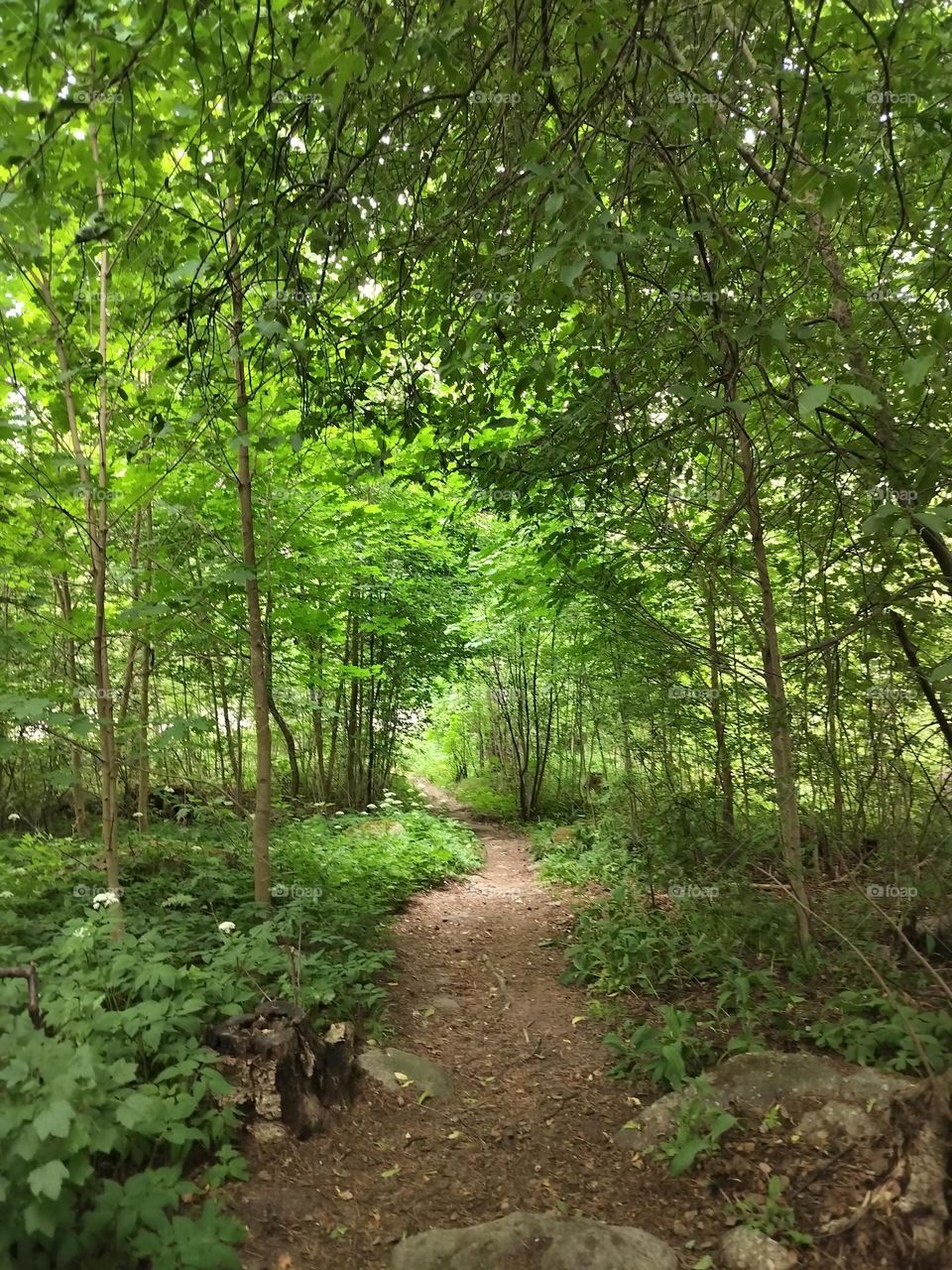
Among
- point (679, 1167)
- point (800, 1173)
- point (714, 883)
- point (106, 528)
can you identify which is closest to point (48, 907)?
point (106, 528)

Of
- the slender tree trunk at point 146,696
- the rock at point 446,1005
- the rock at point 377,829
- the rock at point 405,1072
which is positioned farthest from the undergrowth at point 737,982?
the slender tree trunk at point 146,696

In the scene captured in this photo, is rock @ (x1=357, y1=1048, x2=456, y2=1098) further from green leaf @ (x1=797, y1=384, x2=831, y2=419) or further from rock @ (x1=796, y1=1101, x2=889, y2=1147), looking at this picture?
green leaf @ (x1=797, y1=384, x2=831, y2=419)

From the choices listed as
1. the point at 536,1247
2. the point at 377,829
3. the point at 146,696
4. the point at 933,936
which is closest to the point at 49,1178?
the point at 536,1247

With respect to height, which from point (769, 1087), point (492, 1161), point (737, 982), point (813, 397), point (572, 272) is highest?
point (572, 272)

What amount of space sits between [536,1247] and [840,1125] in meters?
1.46

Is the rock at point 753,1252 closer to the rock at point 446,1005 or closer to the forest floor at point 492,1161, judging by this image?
the forest floor at point 492,1161

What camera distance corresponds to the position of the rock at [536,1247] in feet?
8.73

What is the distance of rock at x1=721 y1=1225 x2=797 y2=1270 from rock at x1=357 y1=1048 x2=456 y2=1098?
5.82ft

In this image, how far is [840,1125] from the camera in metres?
3.16

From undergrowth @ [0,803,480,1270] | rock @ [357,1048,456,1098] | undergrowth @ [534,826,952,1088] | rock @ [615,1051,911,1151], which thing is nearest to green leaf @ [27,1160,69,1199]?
undergrowth @ [0,803,480,1270]

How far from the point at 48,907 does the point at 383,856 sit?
3781mm

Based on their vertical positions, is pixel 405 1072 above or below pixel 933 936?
below

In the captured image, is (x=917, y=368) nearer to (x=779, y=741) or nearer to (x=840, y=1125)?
(x=840, y=1125)

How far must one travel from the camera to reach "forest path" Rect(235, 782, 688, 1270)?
2.93 m
